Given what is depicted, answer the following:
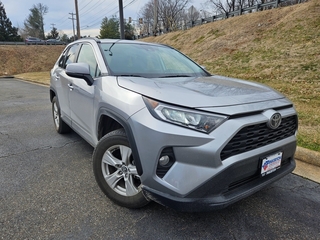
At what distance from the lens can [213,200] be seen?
1725mm

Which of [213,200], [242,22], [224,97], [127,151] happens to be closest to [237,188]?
[213,200]

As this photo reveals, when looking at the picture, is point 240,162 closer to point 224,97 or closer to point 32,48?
point 224,97

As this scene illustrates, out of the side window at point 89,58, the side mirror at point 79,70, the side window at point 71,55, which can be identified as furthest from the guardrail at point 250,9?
the side mirror at point 79,70

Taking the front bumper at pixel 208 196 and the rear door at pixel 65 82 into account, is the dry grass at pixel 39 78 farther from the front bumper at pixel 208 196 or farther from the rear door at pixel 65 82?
the front bumper at pixel 208 196

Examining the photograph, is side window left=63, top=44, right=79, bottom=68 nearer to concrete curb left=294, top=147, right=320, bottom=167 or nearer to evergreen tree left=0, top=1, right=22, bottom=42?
concrete curb left=294, top=147, right=320, bottom=167

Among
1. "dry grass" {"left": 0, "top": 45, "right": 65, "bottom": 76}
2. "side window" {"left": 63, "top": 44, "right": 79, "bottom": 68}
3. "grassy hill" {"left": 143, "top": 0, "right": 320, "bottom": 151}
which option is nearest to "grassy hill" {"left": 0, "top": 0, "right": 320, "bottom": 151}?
"grassy hill" {"left": 143, "top": 0, "right": 320, "bottom": 151}

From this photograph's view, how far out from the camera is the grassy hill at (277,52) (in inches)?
242

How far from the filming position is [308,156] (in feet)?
10.4

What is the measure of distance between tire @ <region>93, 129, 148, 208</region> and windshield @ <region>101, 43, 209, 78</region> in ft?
2.62

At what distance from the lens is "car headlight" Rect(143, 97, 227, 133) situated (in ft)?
5.54

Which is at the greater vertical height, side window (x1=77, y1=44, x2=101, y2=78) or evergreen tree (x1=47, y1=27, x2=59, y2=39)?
evergreen tree (x1=47, y1=27, x2=59, y2=39)

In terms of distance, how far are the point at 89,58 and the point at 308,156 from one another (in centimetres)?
322

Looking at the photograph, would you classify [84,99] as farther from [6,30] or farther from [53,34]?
[53,34]

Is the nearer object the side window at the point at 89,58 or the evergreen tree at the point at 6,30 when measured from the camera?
the side window at the point at 89,58
